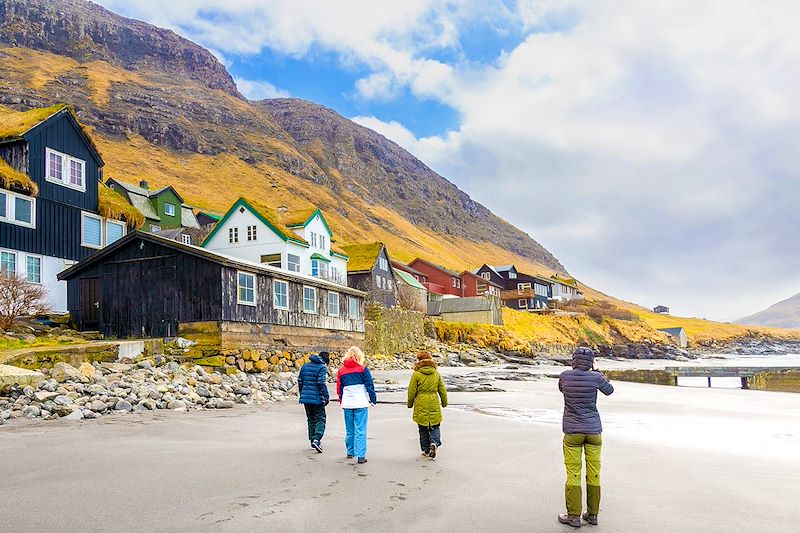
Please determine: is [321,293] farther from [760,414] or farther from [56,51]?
[56,51]

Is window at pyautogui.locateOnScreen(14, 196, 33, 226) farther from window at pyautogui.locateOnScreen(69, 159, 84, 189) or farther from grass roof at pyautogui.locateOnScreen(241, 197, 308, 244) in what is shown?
grass roof at pyautogui.locateOnScreen(241, 197, 308, 244)

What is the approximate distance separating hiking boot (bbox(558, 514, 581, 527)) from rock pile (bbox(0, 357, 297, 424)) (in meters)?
12.3

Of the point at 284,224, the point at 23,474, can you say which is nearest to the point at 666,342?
the point at 284,224

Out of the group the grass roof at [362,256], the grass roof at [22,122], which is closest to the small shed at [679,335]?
the grass roof at [362,256]

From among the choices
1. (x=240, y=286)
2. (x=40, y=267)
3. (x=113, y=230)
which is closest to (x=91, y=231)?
(x=113, y=230)

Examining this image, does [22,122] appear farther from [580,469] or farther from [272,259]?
[580,469]

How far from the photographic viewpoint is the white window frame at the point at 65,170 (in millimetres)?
32938

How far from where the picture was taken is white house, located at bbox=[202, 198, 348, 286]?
45938 millimetres

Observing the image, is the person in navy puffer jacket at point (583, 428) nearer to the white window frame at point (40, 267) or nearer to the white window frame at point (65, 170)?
the white window frame at point (40, 267)

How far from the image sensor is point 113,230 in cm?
3744

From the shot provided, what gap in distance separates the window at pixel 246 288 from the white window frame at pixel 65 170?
41.8ft

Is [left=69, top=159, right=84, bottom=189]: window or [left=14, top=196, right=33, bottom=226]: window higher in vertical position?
[left=69, top=159, right=84, bottom=189]: window

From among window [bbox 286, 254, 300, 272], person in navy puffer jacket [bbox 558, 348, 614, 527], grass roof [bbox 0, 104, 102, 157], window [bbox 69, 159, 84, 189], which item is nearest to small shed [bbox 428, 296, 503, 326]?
window [bbox 286, 254, 300, 272]

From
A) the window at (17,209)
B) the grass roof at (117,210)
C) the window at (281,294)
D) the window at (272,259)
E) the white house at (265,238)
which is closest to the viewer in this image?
the window at (17,209)
